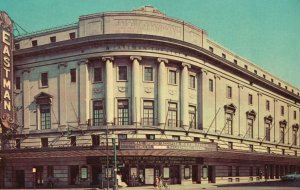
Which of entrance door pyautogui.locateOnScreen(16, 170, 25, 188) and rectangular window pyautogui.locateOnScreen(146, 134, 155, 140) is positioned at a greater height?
rectangular window pyautogui.locateOnScreen(146, 134, 155, 140)

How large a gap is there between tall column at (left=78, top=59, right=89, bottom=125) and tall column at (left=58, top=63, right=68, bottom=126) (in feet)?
6.50

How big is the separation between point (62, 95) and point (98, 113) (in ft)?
15.3

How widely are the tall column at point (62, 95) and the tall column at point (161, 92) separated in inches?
390

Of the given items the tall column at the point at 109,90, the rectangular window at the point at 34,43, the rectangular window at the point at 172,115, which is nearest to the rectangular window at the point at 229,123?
the rectangular window at the point at 172,115

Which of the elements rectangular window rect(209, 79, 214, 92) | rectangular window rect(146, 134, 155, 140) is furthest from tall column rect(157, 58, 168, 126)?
rectangular window rect(209, 79, 214, 92)

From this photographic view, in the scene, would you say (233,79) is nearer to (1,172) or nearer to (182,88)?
(182,88)

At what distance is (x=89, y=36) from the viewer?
A: 39688 mm

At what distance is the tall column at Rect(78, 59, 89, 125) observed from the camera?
40500 millimetres

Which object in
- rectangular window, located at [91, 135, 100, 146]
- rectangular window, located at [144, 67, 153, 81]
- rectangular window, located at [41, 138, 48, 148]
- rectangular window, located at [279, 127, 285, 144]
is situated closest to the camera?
rectangular window, located at [91, 135, 100, 146]

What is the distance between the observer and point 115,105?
40.0 metres

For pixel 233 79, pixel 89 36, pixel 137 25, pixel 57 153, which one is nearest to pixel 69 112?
pixel 57 153

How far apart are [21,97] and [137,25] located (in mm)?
15665

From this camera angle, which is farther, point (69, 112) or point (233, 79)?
point (233, 79)

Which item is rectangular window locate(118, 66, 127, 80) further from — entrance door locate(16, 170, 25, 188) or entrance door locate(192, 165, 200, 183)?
entrance door locate(16, 170, 25, 188)
